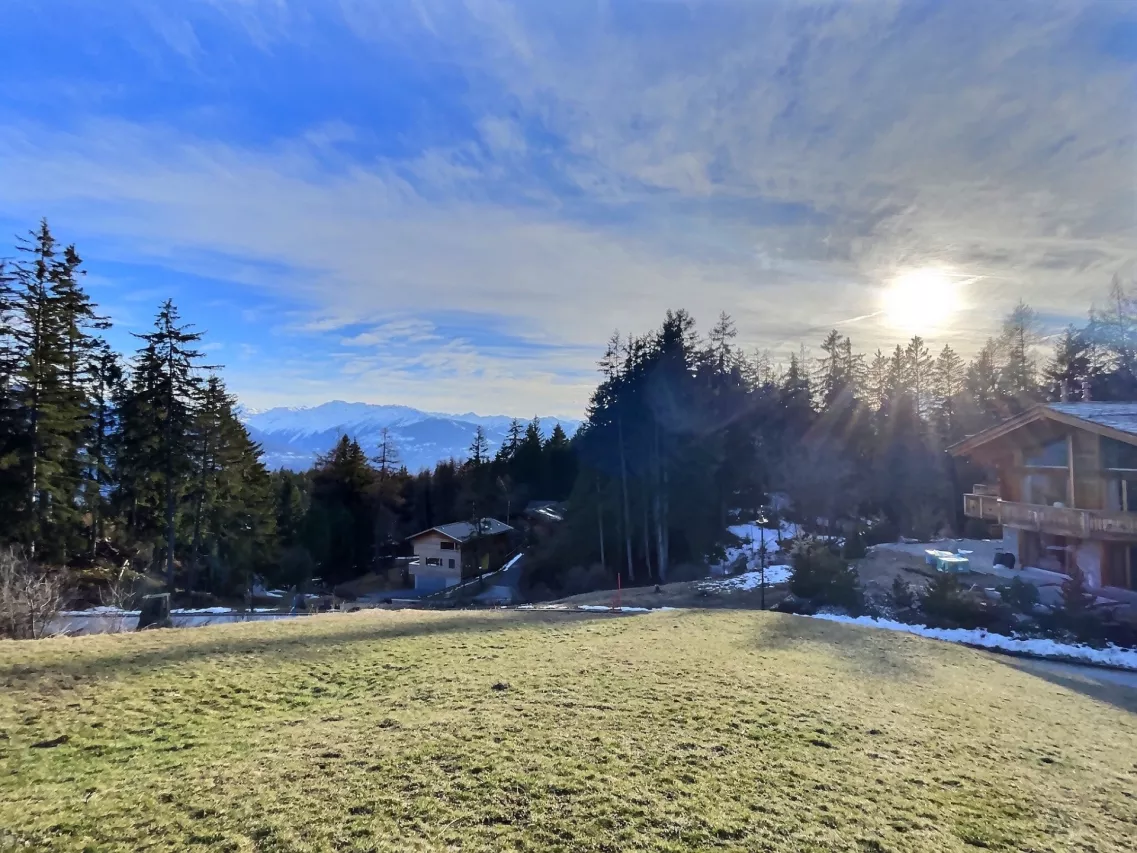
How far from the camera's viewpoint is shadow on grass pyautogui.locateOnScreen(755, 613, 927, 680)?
12516 millimetres

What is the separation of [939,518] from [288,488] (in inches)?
1883

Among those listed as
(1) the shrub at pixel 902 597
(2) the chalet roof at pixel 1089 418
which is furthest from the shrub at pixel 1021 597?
(2) the chalet roof at pixel 1089 418

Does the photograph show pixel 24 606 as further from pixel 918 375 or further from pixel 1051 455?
pixel 918 375

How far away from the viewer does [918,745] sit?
780 centimetres

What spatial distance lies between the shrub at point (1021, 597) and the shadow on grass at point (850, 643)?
687cm

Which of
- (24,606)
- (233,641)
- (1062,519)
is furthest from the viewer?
(1062,519)

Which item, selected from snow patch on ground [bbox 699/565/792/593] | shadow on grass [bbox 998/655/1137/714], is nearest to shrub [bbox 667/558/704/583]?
snow patch on ground [bbox 699/565/792/593]

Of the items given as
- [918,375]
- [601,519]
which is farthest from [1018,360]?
[601,519]

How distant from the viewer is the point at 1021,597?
65.8ft

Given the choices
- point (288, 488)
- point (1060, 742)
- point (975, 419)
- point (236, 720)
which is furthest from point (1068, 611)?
point (288, 488)

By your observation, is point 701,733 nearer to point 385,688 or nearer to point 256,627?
point 385,688

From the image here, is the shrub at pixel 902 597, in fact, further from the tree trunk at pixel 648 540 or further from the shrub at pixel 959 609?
the tree trunk at pixel 648 540

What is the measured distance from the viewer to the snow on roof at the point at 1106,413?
1994 centimetres

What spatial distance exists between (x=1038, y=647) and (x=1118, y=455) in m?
8.55
